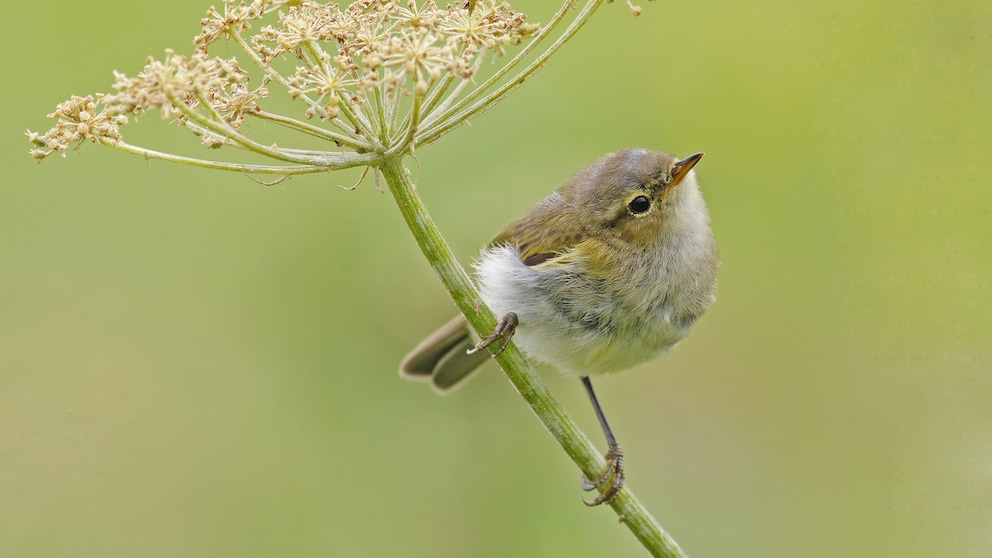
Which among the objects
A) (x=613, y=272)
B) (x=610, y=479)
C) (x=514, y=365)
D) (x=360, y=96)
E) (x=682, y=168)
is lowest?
(x=610, y=479)

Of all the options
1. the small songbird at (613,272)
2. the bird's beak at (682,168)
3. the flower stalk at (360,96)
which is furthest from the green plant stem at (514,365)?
the bird's beak at (682,168)

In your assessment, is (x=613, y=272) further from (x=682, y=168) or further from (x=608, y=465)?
(x=608, y=465)

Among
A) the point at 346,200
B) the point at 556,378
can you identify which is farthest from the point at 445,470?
the point at 346,200

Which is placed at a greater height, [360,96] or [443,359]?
[360,96]

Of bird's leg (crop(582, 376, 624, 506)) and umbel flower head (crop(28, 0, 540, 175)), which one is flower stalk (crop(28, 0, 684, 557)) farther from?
bird's leg (crop(582, 376, 624, 506))

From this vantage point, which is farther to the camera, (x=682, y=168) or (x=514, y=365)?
(x=682, y=168)

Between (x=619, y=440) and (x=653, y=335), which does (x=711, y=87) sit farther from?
(x=619, y=440)

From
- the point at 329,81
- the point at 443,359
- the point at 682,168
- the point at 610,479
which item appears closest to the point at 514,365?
the point at 610,479

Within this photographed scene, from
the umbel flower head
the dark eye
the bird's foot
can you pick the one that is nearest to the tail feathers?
the bird's foot
